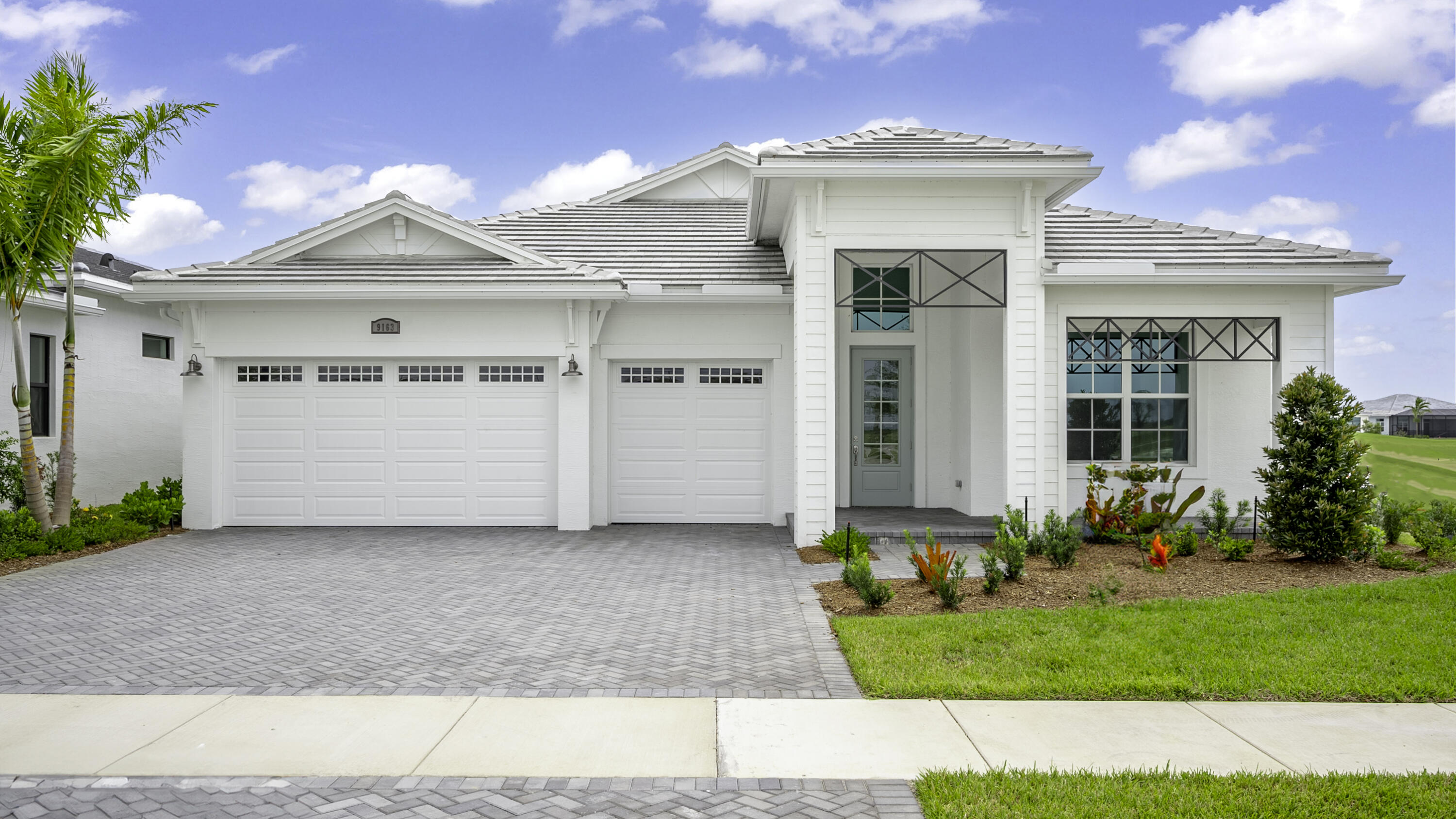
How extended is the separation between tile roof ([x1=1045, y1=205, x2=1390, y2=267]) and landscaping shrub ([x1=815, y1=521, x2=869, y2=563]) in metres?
4.77

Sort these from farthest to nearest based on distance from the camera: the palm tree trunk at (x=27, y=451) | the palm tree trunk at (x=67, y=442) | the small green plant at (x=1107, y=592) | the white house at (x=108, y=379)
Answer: the white house at (x=108, y=379)
the palm tree trunk at (x=67, y=442)
the palm tree trunk at (x=27, y=451)
the small green plant at (x=1107, y=592)

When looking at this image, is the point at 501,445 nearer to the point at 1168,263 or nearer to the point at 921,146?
the point at 921,146

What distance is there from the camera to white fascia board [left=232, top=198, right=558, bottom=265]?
1330cm

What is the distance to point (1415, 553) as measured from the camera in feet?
32.7

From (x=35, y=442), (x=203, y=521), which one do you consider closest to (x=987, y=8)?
(x=203, y=521)

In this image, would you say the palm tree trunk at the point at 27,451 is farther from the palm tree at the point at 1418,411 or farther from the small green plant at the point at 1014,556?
the palm tree at the point at 1418,411

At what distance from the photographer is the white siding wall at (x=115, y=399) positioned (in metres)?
14.4

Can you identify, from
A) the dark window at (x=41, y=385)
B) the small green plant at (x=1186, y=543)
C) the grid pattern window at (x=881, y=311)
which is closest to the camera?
the small green plant at (x=1186, y=543)

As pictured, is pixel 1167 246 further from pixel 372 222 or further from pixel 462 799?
pixel 462 799

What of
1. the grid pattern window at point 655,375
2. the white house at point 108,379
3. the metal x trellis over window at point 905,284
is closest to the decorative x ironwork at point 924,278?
the metal x trellis over window at point 905,284

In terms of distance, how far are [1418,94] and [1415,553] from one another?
324 inches

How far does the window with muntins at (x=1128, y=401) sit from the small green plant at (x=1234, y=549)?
3.66 metres

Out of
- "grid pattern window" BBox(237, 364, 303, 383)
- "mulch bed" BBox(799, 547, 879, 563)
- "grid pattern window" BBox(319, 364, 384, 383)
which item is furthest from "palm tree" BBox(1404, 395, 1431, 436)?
"grid pattern window" BBox(237, 364, 303, 383)

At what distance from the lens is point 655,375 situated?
541 inches
